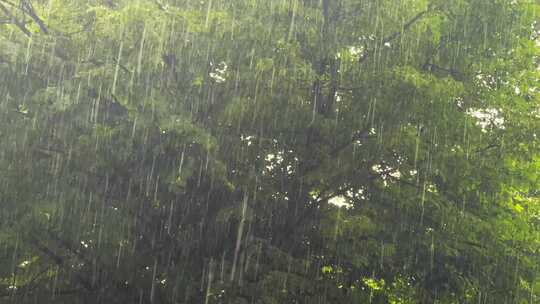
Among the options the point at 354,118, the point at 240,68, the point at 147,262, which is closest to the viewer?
the point at 240,68

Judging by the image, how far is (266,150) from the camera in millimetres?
6801

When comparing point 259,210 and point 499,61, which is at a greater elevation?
point 499,61

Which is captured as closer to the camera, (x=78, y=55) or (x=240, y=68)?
(x=240, y=68)

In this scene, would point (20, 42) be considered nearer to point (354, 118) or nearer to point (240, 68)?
point (240, 68)

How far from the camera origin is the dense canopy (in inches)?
238

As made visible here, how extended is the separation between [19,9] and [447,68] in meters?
5.97

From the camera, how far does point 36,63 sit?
6.59 m

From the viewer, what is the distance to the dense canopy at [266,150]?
238 inches

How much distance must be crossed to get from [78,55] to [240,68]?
2.24 metres

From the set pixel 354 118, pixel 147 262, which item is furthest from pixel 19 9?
pixel 354 118

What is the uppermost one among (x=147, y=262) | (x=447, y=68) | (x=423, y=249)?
(x=447, y=68)

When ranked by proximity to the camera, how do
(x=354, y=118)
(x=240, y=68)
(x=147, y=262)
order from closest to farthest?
(x=240, y=68)
(x=354, y=118)
(x=147, y=262)

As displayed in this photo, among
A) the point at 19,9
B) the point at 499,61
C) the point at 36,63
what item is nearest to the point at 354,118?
the point at 499,61

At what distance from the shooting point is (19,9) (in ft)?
23.6
